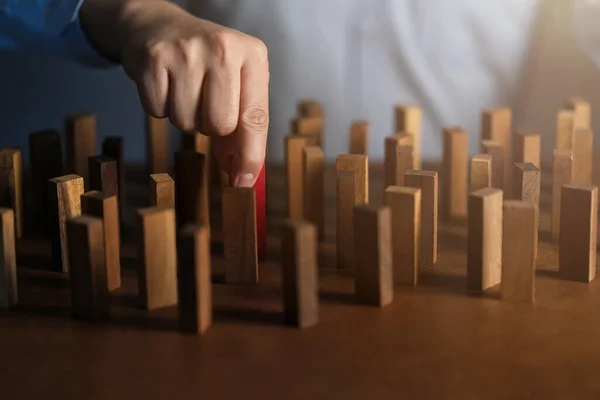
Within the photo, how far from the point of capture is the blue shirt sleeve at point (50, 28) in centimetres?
99

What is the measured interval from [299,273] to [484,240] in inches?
6.2

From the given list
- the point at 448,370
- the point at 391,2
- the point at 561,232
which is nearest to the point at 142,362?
the point at 448,370

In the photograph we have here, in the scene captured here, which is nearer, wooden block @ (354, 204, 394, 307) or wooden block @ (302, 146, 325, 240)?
wooden block @ (354, 204, 394, 307)

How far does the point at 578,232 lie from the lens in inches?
25.5

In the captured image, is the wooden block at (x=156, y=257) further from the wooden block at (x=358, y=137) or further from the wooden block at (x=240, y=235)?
the wooden block at (x=358, y=137)

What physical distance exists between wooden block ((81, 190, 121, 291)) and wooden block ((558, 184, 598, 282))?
0.36m

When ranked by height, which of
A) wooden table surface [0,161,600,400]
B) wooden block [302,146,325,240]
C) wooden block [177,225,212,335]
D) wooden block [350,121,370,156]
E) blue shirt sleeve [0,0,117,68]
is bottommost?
wooden table surface [0,161,600,400]

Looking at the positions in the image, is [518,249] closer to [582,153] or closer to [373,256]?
[373,256]

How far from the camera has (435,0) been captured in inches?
49.9

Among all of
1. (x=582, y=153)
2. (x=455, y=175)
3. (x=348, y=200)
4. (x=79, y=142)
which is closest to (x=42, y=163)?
(x=79, y=142)

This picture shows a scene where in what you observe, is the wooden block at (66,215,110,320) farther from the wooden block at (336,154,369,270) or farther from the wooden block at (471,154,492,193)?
the wooden block at (471,154,492,193)

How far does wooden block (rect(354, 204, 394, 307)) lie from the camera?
0.58 m

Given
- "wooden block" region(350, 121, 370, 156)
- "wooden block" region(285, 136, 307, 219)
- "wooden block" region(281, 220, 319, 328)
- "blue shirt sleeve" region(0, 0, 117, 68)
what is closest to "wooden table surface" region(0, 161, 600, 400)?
"wooden block" region(281, 220, 319, 328)

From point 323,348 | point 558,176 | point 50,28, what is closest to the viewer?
point 323,348
